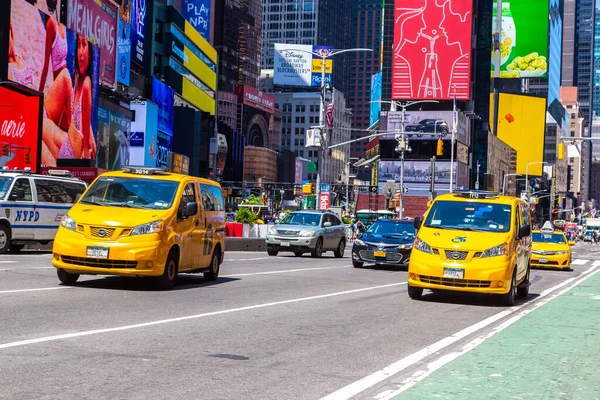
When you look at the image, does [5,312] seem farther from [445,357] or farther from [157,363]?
[445,357]

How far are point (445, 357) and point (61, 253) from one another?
7.56m

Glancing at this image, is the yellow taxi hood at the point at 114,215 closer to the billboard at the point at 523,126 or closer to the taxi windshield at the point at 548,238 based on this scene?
the taxi windshield at the point at 548,238

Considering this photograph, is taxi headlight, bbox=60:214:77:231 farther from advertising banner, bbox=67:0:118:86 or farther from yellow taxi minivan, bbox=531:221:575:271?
advertising banner, bbox=67:0:118:86

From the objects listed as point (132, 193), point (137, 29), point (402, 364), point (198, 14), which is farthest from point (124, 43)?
point (402, 364)

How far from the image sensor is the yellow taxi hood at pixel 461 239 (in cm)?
1567

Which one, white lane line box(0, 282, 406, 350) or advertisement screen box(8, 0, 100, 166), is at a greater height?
advertisement screen box(8, 0, 100, 166)

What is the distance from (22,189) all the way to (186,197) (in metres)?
9.86

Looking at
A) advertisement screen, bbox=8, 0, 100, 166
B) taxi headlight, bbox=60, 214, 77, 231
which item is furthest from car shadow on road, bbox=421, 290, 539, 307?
advertisement screen, bbox=8, 0, 100, 166

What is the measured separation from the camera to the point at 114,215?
14797mm

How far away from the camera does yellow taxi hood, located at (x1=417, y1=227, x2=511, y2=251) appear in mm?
15672

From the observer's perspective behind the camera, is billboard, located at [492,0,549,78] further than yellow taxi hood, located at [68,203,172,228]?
Yes

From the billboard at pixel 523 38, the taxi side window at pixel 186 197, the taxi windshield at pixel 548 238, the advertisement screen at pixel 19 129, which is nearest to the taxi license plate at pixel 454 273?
the taxi side window at pixel 186 197

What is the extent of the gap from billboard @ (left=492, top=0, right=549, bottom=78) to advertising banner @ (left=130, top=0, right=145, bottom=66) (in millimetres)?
104232

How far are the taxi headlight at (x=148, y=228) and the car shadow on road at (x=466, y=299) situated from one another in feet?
16.0
